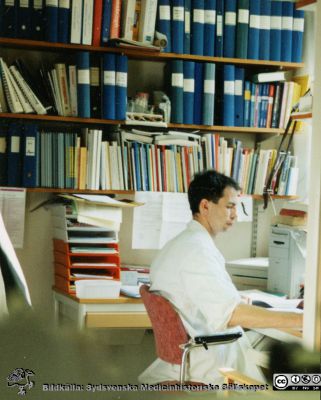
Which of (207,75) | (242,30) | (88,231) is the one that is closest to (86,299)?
(88,231)

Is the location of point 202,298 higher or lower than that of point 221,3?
lower

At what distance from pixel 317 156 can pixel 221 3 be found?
233 cm

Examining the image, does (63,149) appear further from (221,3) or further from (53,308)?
(221,3)

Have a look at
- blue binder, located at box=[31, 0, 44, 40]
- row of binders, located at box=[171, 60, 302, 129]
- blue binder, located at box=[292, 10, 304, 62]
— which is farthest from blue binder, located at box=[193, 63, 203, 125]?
blue binder, located at box=[31, 0, 44, 40]

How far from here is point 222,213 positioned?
2338 mm

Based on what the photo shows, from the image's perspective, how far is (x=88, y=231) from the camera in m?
2.87

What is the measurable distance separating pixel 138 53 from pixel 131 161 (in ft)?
1.60

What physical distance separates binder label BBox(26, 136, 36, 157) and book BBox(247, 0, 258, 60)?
43.0 inches

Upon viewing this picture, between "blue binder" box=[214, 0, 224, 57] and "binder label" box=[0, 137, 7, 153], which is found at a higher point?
"blue binder" box=[214, 0, 224, 57]

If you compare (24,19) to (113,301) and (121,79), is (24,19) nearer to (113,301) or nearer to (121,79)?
(121,79)

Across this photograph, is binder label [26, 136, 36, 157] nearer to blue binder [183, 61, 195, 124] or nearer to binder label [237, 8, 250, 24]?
blue binder [183, 61, 195, 124]

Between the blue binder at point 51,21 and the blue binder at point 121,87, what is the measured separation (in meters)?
0.29

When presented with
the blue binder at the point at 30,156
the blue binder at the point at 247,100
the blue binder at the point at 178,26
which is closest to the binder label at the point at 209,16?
the blue binder at the point at 178,26

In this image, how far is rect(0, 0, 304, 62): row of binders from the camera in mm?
2885
